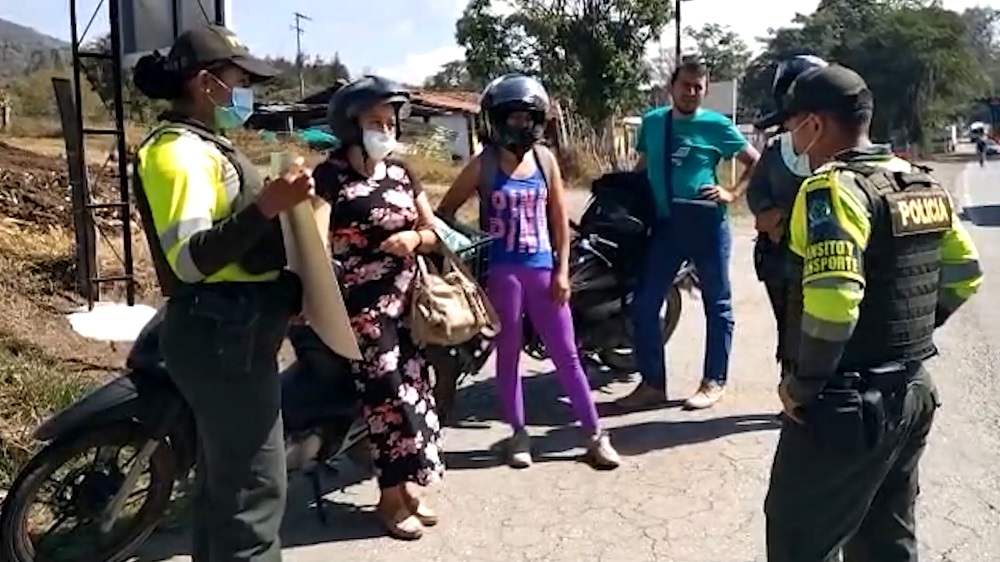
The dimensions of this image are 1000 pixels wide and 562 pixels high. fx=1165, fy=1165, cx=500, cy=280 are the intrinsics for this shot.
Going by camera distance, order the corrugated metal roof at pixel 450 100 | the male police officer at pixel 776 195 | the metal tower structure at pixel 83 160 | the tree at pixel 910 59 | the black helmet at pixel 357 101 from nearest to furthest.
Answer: the black helmet at pixel 357 101 < the male police officer at pixel 776 195 < the metal tower structure at pixel 83 160 < the corrugated metal roof at pixel 450 100 < the tree at pixel 910 59

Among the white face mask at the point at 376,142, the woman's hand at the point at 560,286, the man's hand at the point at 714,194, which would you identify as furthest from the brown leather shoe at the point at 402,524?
the man's hand at the point at 714,194

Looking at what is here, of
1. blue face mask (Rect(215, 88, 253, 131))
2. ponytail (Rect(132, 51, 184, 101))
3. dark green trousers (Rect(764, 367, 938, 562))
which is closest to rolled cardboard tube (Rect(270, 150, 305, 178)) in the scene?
blue face mask (Rect(215, 88, 253, 131))

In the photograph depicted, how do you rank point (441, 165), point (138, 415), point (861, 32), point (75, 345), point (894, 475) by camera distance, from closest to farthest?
point (894, 475), point (138, 415), point (75, 345), point (441, 165), point (861, 32)

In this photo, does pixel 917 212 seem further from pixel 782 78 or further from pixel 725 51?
pixel 725 51

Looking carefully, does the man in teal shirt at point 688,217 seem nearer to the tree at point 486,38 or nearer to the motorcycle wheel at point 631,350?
the motorcycle wheel at point 631,350

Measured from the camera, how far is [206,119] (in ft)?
10.1

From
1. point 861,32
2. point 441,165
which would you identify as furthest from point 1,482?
point 861,32

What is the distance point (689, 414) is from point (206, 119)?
3.61 metres

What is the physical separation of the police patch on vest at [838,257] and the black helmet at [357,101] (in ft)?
6.24

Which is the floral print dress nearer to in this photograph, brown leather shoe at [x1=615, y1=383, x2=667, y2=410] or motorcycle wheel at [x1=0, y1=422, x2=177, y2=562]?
motorcycle wheel at [x1=0, y1=422, x2=177, y2=562]

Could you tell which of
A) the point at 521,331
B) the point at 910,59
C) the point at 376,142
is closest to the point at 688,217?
the point at 521,331

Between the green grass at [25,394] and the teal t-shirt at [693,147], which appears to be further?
the teal t-shirt at [693,147]

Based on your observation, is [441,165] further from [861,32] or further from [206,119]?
[861,32]

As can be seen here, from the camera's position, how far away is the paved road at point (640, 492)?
4.29 meters
